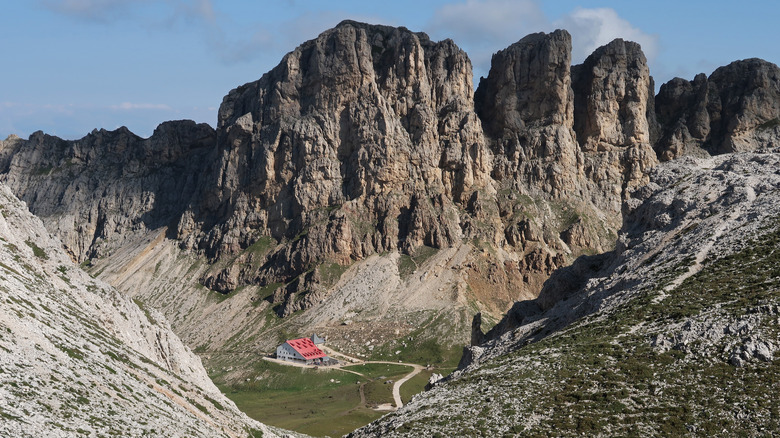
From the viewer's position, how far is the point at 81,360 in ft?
187

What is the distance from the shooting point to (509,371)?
64.7m

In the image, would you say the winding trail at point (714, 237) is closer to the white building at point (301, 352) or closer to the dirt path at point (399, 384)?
the dirt path at point (399, 384)

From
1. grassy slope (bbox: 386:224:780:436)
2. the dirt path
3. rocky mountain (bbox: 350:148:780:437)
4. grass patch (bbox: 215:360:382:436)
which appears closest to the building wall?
grass patch (bbox: 215:360:382:436)

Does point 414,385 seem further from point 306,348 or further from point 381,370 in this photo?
point 306,348

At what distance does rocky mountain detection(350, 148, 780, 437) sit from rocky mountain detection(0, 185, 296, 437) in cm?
1556

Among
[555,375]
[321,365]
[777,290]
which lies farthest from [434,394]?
[321,365]

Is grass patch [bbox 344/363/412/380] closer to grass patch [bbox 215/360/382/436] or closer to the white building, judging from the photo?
grass patch [bbox 215/360/382/436]

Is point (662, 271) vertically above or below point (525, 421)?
above

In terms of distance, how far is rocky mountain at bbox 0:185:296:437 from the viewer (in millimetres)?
46688

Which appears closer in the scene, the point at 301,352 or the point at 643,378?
the point at 643,378

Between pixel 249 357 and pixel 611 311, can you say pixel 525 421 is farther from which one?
pixel 249 357

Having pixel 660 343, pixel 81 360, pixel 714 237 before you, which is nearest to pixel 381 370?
pixel 714 237

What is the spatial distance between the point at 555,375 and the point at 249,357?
145m

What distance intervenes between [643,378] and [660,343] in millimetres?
5377
